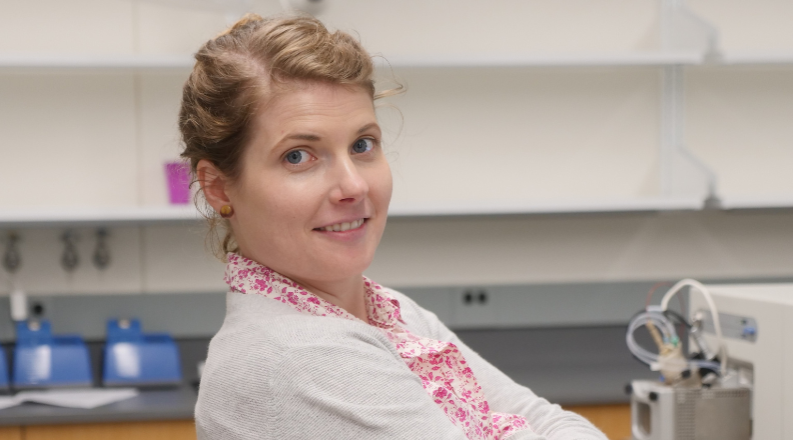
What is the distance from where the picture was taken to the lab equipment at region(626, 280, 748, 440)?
1.42m

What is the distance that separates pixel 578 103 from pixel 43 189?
1.85 m

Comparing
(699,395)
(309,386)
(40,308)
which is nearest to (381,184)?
(309,386)

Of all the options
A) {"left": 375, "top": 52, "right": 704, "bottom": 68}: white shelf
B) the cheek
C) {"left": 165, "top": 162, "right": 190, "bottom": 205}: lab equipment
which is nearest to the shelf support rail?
{"left": 375, "top": 52, "right": 704, "bottom": 68}: white shelf

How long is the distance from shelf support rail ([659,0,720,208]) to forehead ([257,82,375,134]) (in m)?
1.83

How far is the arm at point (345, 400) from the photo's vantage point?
80cm

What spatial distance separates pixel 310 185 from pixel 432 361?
28 centimetres

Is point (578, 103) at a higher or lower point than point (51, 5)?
lower

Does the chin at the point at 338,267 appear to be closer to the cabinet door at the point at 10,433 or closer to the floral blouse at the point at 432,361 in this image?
the floral blouse at the point at 432,361

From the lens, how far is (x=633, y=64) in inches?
96.0

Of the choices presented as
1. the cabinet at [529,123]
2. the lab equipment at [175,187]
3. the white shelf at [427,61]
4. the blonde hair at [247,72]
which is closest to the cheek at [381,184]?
the blonde hair at [247,72]

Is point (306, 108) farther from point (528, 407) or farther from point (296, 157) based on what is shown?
point (528, 407)

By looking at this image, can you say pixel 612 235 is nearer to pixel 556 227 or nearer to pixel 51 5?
pixel 556 227

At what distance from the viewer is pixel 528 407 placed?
114 cm

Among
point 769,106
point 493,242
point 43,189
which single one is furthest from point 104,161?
point 769,106
